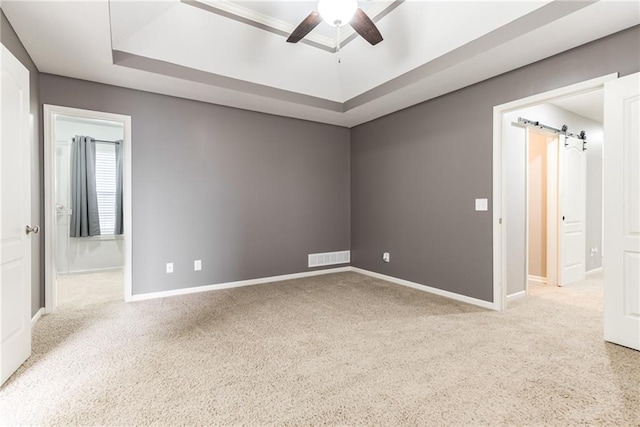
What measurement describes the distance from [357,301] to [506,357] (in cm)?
166

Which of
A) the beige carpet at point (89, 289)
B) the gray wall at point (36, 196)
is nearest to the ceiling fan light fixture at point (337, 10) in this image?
the gray wall at point (36, 196)

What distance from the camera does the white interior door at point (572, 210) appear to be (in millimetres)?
4426

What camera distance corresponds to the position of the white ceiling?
2.42 m

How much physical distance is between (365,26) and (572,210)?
4.13 m

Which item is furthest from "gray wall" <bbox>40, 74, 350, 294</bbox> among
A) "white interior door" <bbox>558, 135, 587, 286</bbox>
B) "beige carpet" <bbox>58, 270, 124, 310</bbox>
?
"white interior door" <bbox>558, 135, 587, 286</bbox>

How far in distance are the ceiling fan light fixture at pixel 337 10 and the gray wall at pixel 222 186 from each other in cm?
236

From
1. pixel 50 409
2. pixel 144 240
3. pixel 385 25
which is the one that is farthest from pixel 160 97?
pixel 50 409

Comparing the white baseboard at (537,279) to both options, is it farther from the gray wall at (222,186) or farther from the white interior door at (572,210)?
the gray wall at (222,186)

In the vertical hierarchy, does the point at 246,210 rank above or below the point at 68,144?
below

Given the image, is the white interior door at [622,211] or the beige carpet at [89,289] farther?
the beige carpet at [89,289]

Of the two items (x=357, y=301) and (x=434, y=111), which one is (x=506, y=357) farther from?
(x=434, y=111)

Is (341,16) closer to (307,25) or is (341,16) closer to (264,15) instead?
(307,25)

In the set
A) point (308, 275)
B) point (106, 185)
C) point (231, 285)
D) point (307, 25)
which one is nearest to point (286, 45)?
point (307, 25)

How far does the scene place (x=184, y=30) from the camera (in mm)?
3125
